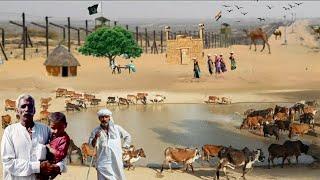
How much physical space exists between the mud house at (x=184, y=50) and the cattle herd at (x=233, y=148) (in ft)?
55.6

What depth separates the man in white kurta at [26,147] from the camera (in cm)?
515

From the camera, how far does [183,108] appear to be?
26.3m

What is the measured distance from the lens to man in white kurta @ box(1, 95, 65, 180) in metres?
5.15

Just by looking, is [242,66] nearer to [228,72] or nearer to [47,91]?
[228,72]

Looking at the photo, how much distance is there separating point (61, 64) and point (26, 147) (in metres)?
32.5

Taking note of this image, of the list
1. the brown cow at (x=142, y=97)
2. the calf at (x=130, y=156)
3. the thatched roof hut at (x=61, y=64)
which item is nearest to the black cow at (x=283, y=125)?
the calf at (x=130, y=156)

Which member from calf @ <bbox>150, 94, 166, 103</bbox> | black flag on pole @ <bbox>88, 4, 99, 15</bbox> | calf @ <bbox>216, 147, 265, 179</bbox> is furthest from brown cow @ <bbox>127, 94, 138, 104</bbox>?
black flag on pole @ <bbox>88, 4, 99, 15</bbox>

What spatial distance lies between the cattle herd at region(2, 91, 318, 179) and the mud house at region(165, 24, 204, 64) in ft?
55.6

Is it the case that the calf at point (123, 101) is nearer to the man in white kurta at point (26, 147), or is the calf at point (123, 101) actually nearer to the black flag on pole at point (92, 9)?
the man in white kurta at point (26, 147)

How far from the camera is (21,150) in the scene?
523 cm

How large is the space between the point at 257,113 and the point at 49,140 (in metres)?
16.3

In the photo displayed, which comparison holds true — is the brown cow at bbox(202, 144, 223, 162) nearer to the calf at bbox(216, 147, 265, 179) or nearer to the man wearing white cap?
the calf at bbox(216, 147, 265, 179)

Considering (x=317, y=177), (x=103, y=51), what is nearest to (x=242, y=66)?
(x=103, y=51)

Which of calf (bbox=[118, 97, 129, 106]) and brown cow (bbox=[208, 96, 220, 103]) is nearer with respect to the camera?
calf (bbox=[118, 97, 129, 106])
